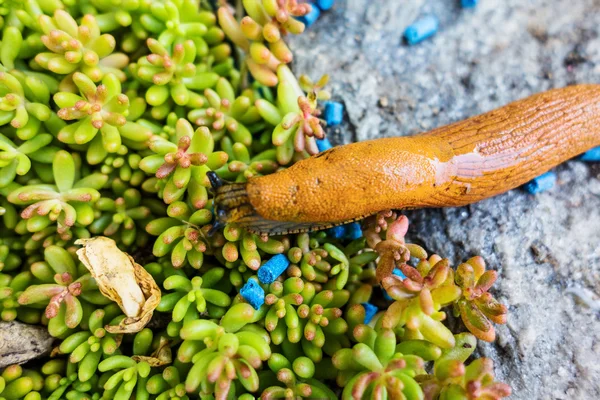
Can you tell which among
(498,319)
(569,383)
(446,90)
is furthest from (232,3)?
(569,383)

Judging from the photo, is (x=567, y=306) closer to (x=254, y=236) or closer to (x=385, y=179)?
(x=385, y=179)

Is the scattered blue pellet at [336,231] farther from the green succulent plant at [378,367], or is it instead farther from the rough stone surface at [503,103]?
the green succulent plant at [378,367]

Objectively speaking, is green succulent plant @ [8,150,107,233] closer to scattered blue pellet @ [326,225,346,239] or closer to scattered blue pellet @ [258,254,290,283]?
scattered blue pellet @ [258,254,290,283]

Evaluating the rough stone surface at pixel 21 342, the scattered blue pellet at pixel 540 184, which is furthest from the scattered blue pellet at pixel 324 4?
the rough stone surface at pixel 21 342

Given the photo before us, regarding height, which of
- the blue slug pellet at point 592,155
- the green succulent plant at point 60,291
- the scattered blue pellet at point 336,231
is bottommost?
the blue slug pellet at point 592,155

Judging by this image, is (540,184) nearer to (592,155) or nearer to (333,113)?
(592,155)
